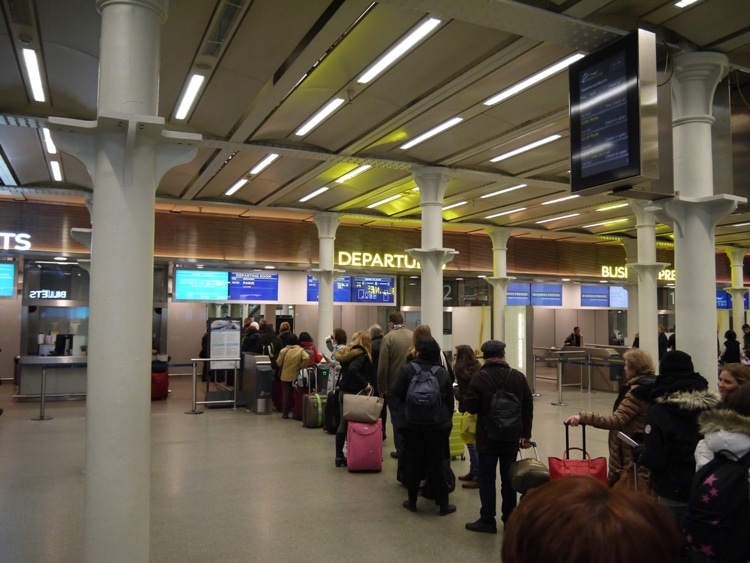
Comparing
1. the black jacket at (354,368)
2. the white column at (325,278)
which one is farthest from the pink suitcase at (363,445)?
the white column at (325,278)

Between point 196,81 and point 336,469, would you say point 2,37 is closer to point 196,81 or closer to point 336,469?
point 196,81

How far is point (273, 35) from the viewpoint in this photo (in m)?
5.55

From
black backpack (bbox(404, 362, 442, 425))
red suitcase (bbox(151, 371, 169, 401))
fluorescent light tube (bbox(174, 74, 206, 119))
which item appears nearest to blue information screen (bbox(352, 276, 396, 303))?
red suitcase (bbox(151, 371, 169, 401))

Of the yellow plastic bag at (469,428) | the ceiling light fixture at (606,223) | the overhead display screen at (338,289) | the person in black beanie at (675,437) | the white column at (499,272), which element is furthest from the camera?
the overhead display screen at (338,289)

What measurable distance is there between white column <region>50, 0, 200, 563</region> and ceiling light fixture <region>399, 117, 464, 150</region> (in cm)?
491

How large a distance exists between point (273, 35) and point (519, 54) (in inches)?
93.8

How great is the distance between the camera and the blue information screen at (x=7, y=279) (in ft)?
45.4

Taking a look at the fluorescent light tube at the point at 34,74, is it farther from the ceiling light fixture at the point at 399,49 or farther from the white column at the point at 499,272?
the white column at the point at 499,272

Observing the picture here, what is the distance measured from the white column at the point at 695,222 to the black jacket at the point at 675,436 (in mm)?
2079

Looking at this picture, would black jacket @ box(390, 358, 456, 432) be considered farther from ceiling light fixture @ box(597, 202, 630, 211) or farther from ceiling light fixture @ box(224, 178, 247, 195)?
ceiling light fixture @ box(597, 202, 630, 211)

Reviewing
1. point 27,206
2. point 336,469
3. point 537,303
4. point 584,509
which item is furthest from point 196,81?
point 537,303

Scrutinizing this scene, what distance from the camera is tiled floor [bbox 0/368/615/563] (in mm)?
4441

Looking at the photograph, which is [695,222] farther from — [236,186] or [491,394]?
Answer: [236,186]

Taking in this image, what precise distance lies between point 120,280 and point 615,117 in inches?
149
